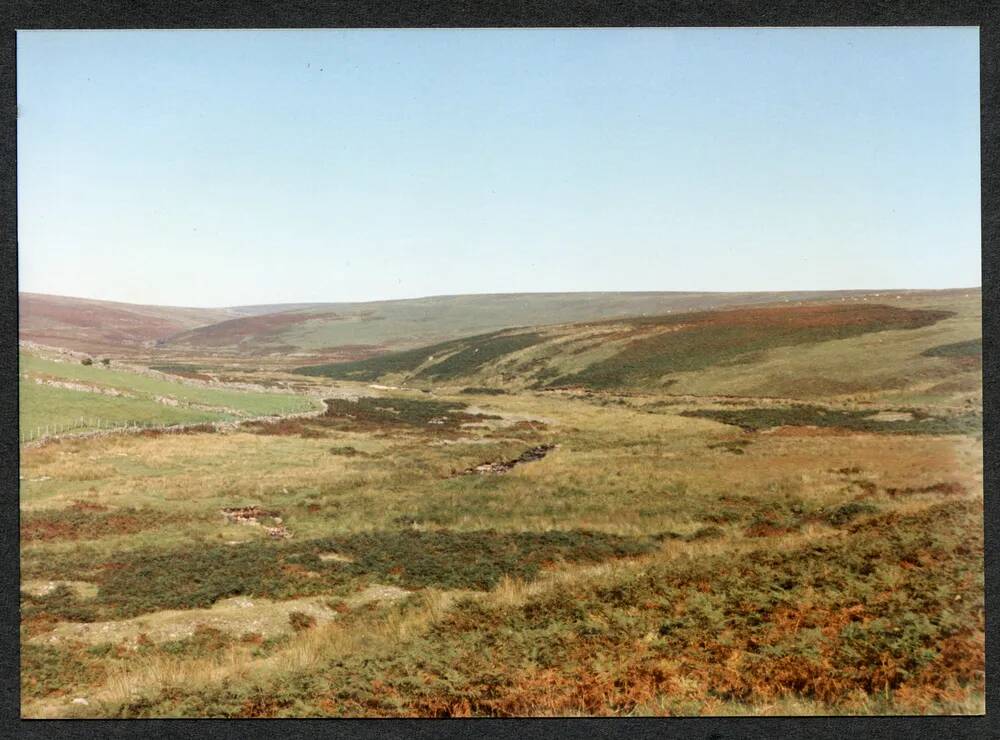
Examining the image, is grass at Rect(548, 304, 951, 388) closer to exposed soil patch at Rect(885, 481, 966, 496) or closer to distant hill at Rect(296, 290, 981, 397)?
distant hill at Rect(296, 290, 981, 397)

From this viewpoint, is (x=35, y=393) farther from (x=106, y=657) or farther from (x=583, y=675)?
(x=583, y=675)

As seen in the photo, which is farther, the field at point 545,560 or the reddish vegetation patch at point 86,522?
the reddish vegetation patch at point 86,522

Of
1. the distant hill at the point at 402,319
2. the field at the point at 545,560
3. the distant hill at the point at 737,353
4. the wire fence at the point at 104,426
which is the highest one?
the distant hill at the point at 402,319

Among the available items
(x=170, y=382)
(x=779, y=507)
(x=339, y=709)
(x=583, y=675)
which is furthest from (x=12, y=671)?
(x=170, y=382)

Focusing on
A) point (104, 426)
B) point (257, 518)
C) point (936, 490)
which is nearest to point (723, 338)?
point (936, 490)

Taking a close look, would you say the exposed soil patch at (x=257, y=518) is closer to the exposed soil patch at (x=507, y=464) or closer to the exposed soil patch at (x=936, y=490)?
the exposed soil patch at (x=507, y=464)

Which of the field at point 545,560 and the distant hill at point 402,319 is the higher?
the distant hill at point 402,319

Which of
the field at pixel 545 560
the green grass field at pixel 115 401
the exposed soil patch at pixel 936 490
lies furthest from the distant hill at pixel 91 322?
the exposed soil patch at pixel 936 490
